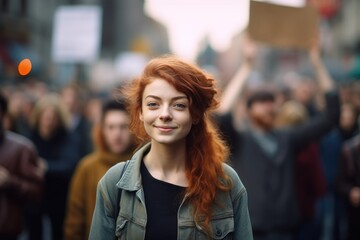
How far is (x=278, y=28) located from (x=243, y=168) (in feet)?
4.50

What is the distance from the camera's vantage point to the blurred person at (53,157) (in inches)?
305

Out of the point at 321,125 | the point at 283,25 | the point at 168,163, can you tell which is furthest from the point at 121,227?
the point at 283,25

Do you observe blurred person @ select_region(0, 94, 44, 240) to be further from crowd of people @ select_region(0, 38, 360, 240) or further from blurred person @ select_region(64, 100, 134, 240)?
blurred person @ select_region(64, 100, 134, 240)

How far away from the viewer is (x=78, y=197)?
5.46 m

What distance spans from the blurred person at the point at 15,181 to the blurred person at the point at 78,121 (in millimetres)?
2586

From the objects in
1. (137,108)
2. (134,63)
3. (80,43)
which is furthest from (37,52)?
(137,108)

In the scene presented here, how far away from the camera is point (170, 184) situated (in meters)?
3.27

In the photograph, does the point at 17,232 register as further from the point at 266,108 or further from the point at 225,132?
the point at 266,108

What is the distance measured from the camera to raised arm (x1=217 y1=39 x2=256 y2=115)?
5938mm

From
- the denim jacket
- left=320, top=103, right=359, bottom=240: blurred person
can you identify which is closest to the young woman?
the denim jacket

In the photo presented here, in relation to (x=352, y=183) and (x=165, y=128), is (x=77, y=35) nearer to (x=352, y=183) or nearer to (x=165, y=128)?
(x=352, y=183)

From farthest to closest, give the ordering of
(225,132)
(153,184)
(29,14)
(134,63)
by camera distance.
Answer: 1. (29,14)
2. (134,63)
3. (225,132)
4. (153,184)

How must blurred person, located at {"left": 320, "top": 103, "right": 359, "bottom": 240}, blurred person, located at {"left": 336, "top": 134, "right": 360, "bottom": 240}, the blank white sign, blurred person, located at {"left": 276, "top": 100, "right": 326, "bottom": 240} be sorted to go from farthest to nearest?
the blank white sign → blurred person, located at {"left": 320, "top": 103, "right": 359, "bottom": 240} → blurred person, located at {"left": 276, "top": 100, "right": 326, "bottom": 240} → blurred person, located at {"left": 336, "top": 134, "right": 360, "bottom": 240}

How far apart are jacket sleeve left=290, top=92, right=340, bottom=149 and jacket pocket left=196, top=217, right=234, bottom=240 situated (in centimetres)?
328
